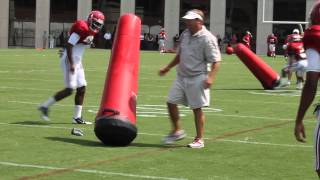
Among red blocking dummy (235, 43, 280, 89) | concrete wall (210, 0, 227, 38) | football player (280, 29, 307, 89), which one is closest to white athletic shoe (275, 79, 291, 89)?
football player (280, 29, 307, 89)

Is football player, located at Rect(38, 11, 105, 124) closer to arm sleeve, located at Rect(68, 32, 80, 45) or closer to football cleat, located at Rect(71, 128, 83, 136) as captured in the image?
arm sleeve, located at Rect(68, 32, 80, 45)

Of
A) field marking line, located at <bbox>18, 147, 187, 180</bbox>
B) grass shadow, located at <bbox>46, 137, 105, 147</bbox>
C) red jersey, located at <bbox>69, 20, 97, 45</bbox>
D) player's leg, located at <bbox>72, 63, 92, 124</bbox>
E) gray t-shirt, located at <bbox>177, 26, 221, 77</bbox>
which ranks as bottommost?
grass shadow, located at <bbox>46, 137, 105, 147</bbox>

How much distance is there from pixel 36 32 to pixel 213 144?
201 feet

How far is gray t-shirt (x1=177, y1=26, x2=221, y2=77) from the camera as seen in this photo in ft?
32.1

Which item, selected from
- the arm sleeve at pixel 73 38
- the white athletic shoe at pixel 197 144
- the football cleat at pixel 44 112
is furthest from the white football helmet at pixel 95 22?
the white athletic shoe at pixel 197 144

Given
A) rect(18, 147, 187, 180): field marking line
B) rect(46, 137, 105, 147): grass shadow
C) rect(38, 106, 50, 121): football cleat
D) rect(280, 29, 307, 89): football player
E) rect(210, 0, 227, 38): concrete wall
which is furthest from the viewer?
rect(210, 0, 227, 38): concrete wall

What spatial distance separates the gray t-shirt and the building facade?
50017mm

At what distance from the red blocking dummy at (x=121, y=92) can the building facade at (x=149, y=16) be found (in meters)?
48.5

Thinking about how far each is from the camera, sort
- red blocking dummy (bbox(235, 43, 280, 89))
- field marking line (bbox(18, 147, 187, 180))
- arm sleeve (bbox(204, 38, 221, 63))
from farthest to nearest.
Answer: red blocking dummy (bbox(235, 43, 280, 89)), arm sleeve (bbox(204, 38, 221, 63)), field marking line (bbox(18, 147, 187, 180))

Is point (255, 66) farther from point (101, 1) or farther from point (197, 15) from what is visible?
point (101, 1)

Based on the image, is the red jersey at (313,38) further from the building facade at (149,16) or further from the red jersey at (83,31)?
the building facade at (149,16)

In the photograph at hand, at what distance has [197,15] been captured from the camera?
32.2 ft

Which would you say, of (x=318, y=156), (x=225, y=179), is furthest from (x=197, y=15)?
(x=318, y=156)

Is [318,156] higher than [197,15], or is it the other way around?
[197,15]
